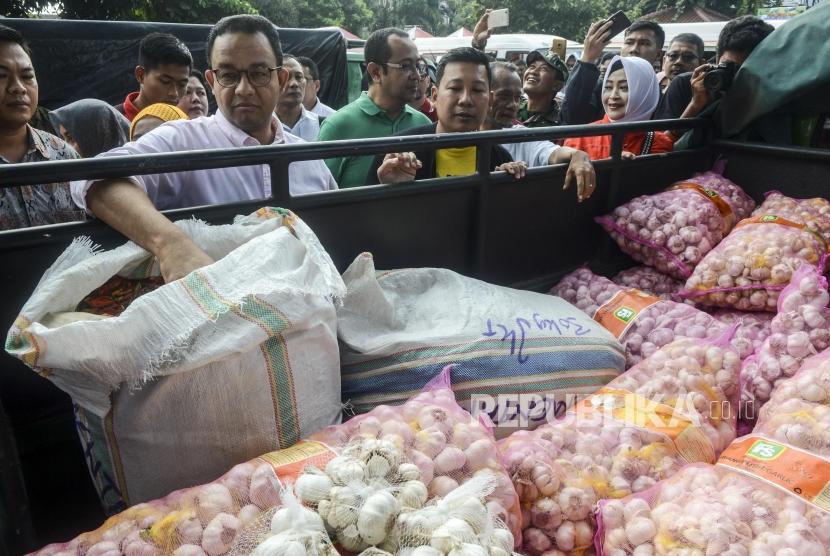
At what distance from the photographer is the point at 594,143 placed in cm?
296

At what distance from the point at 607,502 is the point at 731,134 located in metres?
2.37

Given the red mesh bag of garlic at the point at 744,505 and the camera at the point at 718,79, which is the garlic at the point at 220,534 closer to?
the red mesh bag of garlic at the point at 744,505

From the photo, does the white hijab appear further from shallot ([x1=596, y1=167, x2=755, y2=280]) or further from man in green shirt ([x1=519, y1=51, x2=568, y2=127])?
man in green shirt ([x1=519, y1=51, x2=568, y2=127])

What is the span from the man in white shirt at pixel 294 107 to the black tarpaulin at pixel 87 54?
2911 mm

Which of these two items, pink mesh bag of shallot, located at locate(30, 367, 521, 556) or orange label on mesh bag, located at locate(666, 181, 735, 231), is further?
orange label on mesh bag, located at locate(666, 181, 735, 231)

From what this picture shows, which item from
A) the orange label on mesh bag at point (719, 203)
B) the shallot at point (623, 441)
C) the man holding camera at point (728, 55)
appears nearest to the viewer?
the shallot at point (623, 441)

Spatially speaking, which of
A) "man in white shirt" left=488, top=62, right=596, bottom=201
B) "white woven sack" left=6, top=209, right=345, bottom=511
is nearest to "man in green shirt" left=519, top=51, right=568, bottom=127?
"man in white shirt" left=488, top=62, right=596, bottom=201

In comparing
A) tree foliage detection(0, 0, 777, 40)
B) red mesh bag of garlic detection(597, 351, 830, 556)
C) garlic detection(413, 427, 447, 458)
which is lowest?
red mesh bag of garlic detection(597, 351, 830, 556)

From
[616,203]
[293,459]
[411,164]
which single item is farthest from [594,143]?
[293,459]

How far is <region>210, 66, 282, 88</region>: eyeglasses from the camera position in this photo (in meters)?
1.85

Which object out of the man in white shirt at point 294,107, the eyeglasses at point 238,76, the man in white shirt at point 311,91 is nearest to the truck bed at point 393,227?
the eyeglasses at point 238,76

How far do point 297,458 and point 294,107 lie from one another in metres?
3.66

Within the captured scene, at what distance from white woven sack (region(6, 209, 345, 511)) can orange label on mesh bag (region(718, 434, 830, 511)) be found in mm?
970

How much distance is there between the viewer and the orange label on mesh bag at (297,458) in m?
1.09
